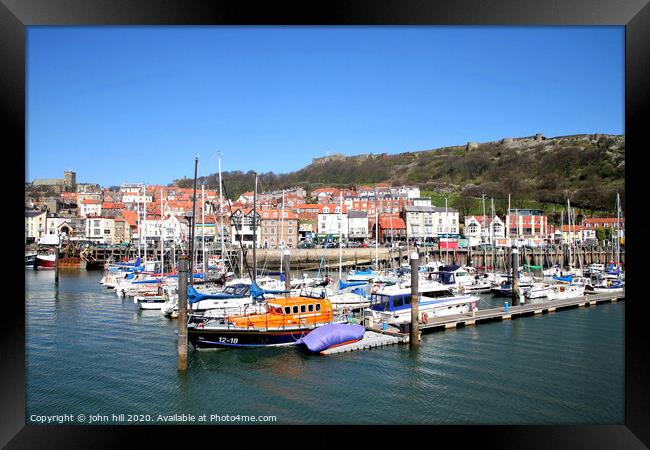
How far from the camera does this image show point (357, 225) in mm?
46125

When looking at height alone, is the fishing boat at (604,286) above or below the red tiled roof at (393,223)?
below

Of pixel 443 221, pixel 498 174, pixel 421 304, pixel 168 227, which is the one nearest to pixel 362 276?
pixel 421 304

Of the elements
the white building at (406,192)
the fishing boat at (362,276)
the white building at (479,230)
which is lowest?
the fishing boat at (362,276)

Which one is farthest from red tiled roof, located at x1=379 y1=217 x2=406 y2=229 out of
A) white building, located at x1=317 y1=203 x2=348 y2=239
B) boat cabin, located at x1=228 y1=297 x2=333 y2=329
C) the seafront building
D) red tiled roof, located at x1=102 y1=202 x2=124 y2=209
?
boat cabin, located at x1=228 y1=297 x2=333 y2=329

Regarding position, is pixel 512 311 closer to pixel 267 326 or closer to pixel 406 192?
pixel 267 326

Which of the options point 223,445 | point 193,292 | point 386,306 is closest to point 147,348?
point 193,292

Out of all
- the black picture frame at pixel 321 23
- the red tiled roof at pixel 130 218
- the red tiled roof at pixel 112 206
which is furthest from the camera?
the red tiled roof at pixel 112 206

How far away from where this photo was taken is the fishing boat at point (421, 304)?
43.5ft

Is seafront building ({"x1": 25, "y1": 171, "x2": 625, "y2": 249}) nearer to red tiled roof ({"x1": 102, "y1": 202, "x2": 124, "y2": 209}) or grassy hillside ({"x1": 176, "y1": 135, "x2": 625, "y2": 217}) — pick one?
red tiled roof ({"x1": 102, "y1": 202, "x2": 124, "y2": 209})

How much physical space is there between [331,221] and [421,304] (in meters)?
32.6

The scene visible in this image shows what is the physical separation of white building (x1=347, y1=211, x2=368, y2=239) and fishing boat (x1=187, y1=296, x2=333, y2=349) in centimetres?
3403

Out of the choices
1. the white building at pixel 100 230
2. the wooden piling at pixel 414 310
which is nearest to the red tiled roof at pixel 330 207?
the white building at pixel 100 230

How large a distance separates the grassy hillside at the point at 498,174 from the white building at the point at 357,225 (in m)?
8.88

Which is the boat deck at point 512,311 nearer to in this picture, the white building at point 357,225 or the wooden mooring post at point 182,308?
the wooden mooring post at point 182,308
